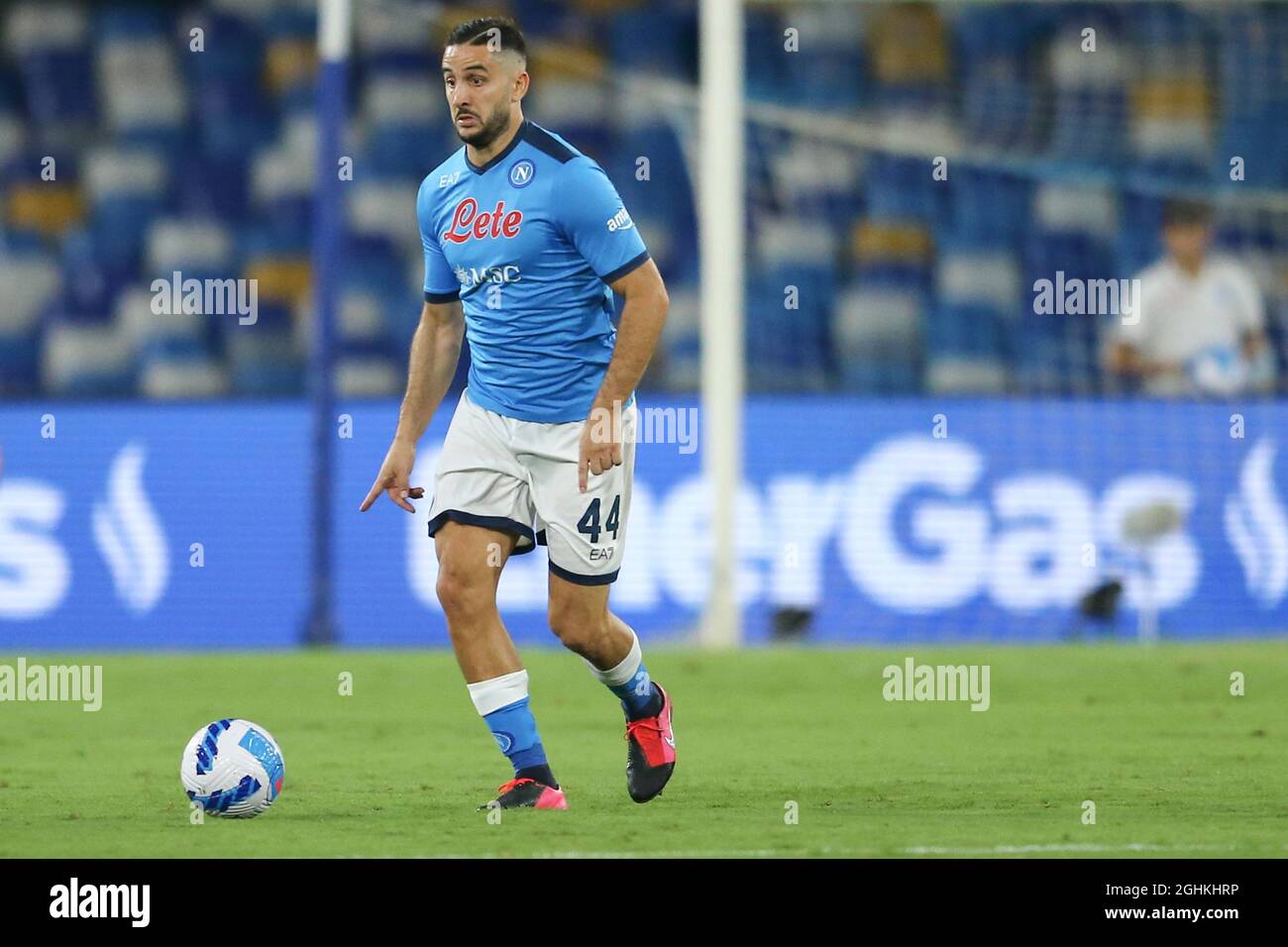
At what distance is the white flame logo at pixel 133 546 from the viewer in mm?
13555

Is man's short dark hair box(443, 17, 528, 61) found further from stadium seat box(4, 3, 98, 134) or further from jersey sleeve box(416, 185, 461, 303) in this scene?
stadium seat box(4, 3, 98, 134)

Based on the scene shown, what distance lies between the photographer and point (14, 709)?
403 inches

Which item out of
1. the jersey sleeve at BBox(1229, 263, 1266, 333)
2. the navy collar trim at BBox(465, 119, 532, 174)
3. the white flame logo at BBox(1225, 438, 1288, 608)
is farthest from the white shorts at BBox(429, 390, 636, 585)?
the jersey sleeve at BBox(1229, 263, 1266, 333)

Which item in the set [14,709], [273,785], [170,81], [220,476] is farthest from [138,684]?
[170,81]

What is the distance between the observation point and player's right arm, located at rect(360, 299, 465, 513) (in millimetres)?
7047

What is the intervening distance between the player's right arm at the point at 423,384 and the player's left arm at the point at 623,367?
0.65m

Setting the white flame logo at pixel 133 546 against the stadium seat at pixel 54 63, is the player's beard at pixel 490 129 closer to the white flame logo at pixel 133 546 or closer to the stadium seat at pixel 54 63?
the white flame logo at pixel 133 546

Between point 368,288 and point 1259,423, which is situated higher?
point 368,288

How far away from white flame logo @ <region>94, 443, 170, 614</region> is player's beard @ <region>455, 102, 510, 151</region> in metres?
7.25

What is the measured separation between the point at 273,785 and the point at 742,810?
1.39 m

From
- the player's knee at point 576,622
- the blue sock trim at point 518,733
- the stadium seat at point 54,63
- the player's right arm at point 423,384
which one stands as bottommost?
the blue sock trim at point 518,733

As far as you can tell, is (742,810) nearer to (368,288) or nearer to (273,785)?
(273,785)

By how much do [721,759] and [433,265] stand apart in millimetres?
2232

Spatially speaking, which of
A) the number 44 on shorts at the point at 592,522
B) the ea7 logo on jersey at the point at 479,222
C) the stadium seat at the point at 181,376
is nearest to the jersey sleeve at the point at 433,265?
the ea7 logo on jersey at the point at 479,222
